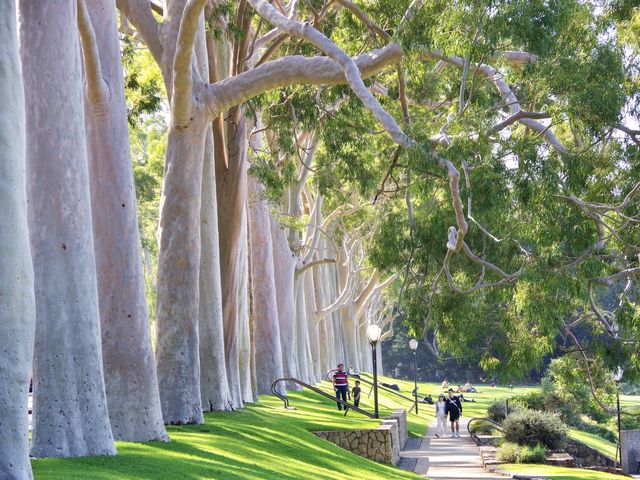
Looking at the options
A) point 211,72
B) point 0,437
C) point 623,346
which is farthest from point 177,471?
point 211,72

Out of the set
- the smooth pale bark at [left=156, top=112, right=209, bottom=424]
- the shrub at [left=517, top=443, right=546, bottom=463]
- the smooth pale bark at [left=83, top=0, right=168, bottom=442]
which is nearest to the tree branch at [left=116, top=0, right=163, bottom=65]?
Answer: the smooth pale bark at [left=156, top=112, right=209, bottom=424]

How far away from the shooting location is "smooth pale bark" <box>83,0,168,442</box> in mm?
14073

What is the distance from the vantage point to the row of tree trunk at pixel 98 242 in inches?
312

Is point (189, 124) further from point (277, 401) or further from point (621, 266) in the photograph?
point (277, 401)

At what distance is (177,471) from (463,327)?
10043mm

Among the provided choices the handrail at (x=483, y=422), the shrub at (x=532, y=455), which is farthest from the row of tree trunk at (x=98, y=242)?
the handrail at (x=483, y=422)

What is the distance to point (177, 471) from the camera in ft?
38.0

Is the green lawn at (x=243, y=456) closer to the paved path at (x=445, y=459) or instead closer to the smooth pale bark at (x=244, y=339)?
the smooth pale bark at (x=244, y=339)

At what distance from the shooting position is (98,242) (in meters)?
14.4

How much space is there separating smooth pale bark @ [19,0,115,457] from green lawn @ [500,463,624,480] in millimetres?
12287

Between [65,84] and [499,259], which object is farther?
[499,259]

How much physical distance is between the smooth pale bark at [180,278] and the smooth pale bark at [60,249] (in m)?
4.76

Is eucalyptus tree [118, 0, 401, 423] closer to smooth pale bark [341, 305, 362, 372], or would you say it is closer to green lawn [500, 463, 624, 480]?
green lawn [500, 463, 624, 480]

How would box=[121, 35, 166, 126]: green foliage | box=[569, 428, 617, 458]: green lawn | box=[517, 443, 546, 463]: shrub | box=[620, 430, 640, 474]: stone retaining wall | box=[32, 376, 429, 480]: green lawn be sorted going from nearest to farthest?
1. box=[32, 376, 429, 480]: green lawn
2. box=[121, 35, 166, 126]: green foliage
3. box=[517, 443, 546, 463]: shrub
4. box=[620, 430, 640, 474]: stone retaining wall
5. box=[569, 428, 617, 458]: green lawn
